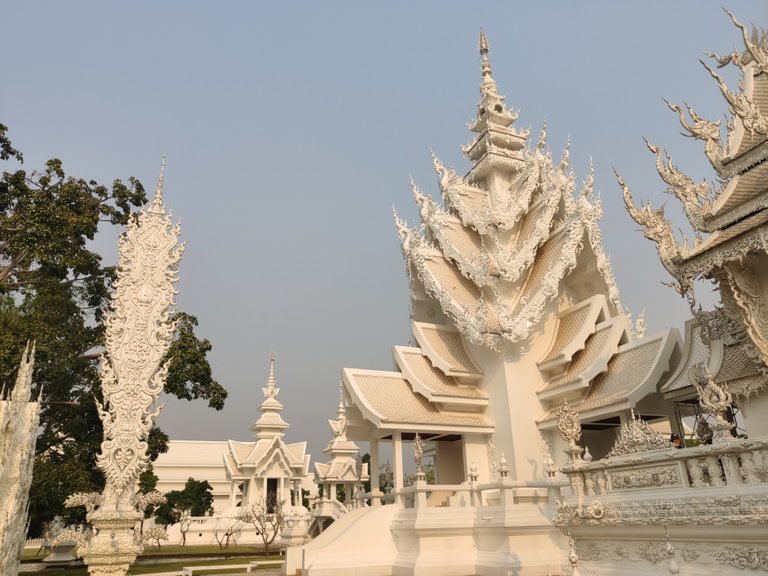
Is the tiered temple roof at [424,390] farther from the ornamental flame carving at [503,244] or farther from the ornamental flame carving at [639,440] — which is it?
the ornamental flame carving at [639,440]

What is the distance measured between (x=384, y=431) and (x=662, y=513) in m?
7.56

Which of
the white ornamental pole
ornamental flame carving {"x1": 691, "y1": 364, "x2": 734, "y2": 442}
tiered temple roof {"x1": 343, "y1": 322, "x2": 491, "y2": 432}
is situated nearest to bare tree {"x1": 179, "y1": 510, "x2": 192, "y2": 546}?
tiered temple roof {"x1": 343, "y1": 322, "x2": 491, "y2": 432}

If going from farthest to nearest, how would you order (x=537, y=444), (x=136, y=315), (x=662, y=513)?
(x=537, y=444) → (x=136, y=315) → (x=662, y=513)

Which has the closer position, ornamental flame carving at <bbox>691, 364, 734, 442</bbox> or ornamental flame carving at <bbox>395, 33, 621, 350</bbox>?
ornamental flame carving at <bbox>691, 364, 734, 442</bbox>

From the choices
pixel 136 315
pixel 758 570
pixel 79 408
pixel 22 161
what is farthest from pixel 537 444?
pixel 22 161

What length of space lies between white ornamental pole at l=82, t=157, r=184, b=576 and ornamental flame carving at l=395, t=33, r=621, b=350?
6.30 meters

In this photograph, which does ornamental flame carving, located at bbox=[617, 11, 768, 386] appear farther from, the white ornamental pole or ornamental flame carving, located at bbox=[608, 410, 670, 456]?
the white ornamental pole

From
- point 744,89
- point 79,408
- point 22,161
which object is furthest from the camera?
point 22,161

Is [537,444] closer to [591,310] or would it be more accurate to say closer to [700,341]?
[591,310]

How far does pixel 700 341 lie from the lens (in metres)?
9.91

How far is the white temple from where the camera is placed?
580 cm

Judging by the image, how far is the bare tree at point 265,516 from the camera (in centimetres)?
2091

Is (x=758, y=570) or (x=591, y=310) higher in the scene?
(x=591, y=310)

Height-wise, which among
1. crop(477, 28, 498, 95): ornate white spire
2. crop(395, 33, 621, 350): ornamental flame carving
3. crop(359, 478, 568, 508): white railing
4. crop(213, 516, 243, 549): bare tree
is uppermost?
crop(477, 28, 498, 95): ornate white spire
